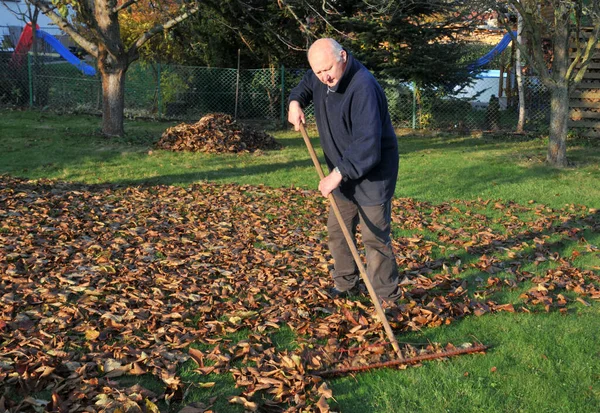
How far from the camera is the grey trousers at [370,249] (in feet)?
15.0

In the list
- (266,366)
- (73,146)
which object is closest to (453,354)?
(266,366)

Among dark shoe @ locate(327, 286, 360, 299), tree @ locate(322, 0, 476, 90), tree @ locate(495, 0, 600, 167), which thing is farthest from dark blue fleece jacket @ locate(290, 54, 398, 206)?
tree @ locate(322, 0, 476, 90)

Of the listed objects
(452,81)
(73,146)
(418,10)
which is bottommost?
(73,146)

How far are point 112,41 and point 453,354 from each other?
11.8 m

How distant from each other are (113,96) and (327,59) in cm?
1116

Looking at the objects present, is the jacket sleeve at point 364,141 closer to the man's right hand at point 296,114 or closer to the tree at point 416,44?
the man's right hand at point 296,114

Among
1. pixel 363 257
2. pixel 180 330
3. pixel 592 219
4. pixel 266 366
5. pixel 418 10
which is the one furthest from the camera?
pixel 418 10

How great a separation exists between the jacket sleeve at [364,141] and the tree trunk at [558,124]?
29.5ft

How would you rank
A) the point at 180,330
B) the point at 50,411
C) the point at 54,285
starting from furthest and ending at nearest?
1. the point at 54,285
2. the point at 180,330
3. the point at 50,411

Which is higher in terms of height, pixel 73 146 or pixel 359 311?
pixel 73 146

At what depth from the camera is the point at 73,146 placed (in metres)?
13.0

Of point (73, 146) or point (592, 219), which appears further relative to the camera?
point (73, 146)

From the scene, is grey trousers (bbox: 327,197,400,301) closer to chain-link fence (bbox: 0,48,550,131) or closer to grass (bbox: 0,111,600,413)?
grass (bbox: 0,111,600,413)

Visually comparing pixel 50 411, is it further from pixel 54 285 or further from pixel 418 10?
pixel 418 10
